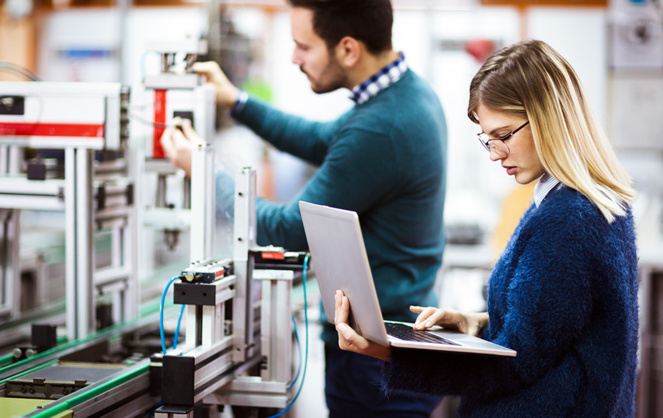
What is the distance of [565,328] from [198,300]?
77cm

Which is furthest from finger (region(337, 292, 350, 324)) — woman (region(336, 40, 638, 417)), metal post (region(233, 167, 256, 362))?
metal post (region(233, 167, 256, 362))

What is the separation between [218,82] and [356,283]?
3.34 feet

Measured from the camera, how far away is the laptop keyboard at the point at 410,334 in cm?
133

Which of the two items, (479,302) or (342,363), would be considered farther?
(479,302)

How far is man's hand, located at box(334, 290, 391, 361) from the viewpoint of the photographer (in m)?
1.40

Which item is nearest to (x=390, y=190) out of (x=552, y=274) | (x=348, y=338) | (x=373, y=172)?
(x=373, y=172)

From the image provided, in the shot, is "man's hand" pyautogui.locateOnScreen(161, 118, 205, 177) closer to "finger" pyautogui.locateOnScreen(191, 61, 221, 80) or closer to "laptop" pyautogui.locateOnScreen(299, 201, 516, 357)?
"finger" pyautogui.locateOnScreen(191, 61, 221, 80)

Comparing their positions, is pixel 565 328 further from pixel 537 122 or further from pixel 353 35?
pixel 353 35

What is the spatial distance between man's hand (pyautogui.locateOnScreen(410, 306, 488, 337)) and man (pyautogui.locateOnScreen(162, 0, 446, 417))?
1.03ft

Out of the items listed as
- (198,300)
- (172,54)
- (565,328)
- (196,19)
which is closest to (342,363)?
(198,300)

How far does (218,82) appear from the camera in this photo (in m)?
2.14

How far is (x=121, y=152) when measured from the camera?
7.79 ft

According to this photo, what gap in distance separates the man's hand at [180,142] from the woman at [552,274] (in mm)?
773

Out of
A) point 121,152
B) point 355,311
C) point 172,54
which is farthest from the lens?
point 121,152
